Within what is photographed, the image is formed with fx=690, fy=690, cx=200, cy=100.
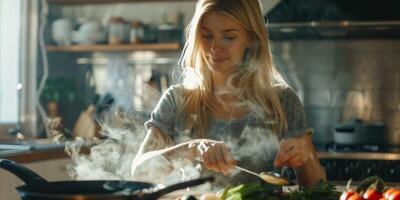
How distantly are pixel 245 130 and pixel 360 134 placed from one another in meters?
2.26

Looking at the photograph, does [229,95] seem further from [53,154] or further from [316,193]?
[53,154]

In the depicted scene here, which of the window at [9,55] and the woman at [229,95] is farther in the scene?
the window at [9,55]

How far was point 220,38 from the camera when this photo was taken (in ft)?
6.93

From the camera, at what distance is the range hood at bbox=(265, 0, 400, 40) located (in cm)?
410

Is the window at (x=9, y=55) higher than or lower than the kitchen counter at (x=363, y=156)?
higher

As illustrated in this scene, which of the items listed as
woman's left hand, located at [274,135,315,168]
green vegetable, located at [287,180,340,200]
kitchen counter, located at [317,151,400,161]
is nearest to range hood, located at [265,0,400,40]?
kitchen counter, located at [317,151,400,161]

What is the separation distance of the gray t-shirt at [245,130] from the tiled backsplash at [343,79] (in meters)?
2.55

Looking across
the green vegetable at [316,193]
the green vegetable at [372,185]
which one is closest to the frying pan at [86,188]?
the green vegetable at [316,193]

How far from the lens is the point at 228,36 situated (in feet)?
6.95

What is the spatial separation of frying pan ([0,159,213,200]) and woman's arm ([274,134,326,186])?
1.99 ft

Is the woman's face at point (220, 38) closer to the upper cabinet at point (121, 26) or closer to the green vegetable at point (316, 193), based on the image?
the green vegetable at point (316, 193)

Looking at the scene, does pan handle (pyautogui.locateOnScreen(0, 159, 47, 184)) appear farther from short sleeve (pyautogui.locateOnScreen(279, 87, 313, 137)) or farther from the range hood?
the range hood

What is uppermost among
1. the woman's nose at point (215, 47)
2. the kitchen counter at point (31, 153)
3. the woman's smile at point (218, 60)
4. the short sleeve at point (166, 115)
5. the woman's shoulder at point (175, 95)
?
the woman's nose at point (215, 47)

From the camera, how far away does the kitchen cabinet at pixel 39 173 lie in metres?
3.48
